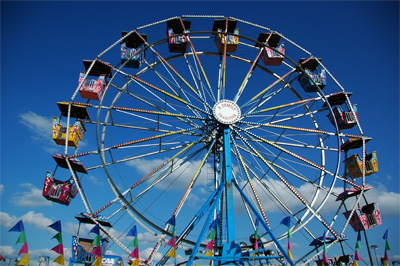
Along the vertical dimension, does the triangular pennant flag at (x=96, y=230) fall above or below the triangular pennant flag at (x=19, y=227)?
above

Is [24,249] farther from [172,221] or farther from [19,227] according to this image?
[172,221]

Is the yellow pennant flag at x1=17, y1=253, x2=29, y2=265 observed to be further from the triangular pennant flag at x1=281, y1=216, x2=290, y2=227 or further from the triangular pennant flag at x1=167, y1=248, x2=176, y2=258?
the triangular pennant flag at x1=281, y1=216, x2=290, y2=227

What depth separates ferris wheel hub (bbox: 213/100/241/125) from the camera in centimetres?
1294

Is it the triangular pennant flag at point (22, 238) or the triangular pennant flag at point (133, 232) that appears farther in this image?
the triangular pennant flag at point (133, 232)

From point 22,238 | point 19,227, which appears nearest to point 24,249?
point 22,238

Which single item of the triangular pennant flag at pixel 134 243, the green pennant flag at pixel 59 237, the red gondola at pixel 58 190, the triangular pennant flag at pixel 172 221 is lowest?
the triangular pennant flag at pixel 134 243

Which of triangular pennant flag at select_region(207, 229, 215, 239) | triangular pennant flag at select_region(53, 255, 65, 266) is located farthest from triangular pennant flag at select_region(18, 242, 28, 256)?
triangular pennant flag at select_region(207, 229, 215, 239)

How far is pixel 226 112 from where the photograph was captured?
43.4ft

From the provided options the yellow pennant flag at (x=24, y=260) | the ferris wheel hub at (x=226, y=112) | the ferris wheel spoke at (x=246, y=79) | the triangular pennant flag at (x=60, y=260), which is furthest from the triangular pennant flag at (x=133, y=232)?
the ferris wheel spoke at (x=246, y=79)

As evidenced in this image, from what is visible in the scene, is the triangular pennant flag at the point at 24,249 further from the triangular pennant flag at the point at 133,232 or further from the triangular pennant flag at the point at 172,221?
the triangular pennant flag at the point at 172,221

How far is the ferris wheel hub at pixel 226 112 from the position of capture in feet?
42.4

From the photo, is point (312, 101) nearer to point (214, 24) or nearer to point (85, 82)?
point (214, 24)

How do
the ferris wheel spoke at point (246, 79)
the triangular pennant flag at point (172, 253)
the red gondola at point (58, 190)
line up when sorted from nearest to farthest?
the triangular pennant flag at point (172, 253)
the red gondola at point (58, 190)
the ferris wheel spoke at point (246, 79)

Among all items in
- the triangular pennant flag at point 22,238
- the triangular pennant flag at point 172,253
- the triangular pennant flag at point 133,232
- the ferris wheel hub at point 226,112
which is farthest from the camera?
the ferris wheel hub at point 226,112
